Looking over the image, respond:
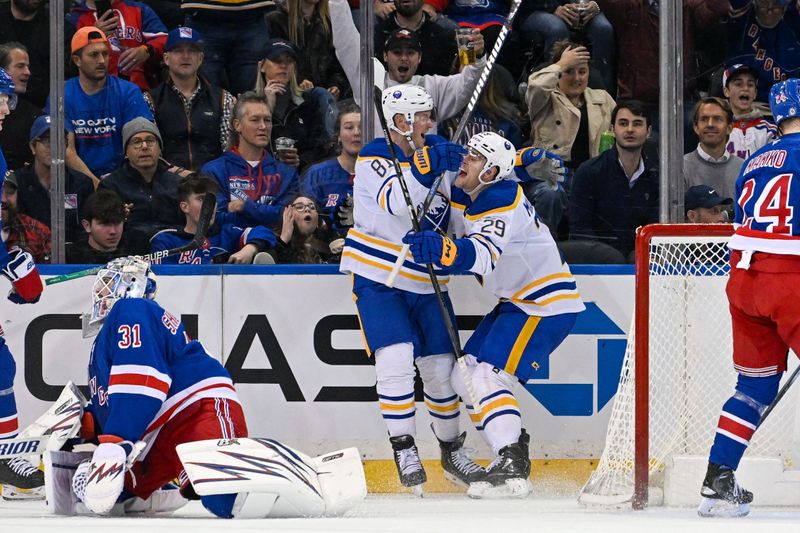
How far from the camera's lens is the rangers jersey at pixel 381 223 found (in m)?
4.86

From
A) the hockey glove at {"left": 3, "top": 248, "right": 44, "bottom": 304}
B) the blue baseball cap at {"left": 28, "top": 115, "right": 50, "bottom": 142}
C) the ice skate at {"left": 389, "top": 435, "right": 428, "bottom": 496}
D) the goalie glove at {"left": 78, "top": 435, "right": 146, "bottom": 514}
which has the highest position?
the blue baseball cap at {"left": 28, "top": 115, "right": 50, "bottom": 142}

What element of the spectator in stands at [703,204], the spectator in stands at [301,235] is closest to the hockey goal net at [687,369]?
the spectator in stands at [703,204]

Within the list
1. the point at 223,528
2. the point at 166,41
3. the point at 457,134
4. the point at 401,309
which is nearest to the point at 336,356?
the point at 401,309

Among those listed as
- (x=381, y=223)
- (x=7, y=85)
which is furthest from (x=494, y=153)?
(x=7, y=85)

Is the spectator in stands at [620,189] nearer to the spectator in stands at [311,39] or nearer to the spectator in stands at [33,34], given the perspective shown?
the spectator in stands at [311,39]

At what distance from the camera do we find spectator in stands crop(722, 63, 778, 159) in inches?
202

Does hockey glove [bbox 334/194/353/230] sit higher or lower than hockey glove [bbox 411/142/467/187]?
lower

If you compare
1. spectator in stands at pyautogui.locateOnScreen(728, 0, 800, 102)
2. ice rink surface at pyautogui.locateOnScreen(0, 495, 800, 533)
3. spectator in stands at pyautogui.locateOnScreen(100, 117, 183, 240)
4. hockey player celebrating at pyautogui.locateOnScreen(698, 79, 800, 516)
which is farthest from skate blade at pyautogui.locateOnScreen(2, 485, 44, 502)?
spectator in stands at pyautogui.locateOnScreen(728, 0, 800, 102)

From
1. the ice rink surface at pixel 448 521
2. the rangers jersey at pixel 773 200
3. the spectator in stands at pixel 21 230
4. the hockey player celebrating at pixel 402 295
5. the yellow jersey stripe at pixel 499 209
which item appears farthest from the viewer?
the spectator in stands at pixel 21 230

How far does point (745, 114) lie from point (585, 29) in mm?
689

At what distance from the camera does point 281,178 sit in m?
5.20

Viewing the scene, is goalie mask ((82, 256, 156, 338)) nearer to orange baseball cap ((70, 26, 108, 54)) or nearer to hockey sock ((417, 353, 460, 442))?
hockey sock ((417, 353, 460, 442))

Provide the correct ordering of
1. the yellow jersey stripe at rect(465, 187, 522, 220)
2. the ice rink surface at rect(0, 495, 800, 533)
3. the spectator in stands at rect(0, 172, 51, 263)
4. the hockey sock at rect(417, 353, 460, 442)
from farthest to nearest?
the spectator in stands at rect(0, 172, 51, 263) → the hockey sock at rect(417, 353, 460, 442) → the yellow jersey stripe at rect(465, 187, 522, 220) → the ice rink surface at rect(0, 495, 800, 533)

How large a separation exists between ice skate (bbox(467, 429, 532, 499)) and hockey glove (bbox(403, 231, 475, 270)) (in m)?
0.66
